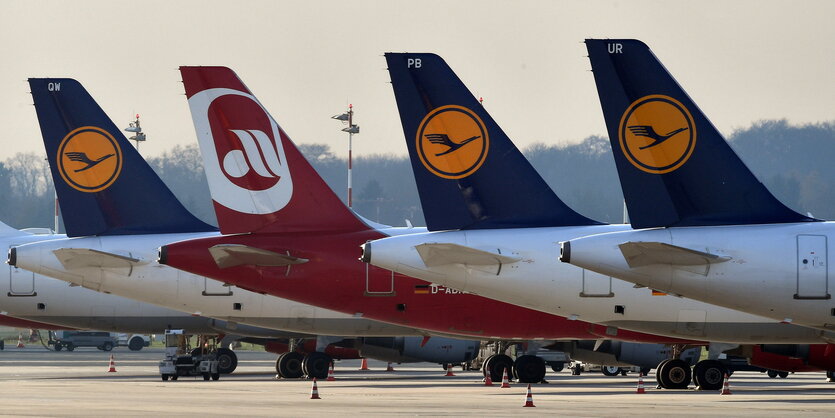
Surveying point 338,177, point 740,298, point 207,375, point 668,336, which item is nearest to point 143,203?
point 207,375

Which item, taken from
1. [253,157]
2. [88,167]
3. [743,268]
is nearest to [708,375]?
[743,268]

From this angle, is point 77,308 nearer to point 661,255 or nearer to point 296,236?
point 296,236

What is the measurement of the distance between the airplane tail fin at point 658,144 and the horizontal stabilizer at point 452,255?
4.19 m

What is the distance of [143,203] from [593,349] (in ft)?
43.2

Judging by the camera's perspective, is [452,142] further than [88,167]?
No

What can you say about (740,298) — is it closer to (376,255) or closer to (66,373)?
(376,255)

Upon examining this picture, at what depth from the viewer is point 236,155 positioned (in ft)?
114

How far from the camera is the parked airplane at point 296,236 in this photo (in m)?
34.2

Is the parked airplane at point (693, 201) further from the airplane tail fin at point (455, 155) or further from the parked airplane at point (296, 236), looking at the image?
the parked airplane at point (296, 236)

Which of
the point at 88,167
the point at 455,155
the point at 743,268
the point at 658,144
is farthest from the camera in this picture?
the point at 88,167

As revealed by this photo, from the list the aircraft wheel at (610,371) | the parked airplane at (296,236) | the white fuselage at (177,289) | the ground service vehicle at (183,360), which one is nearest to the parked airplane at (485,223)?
the parked airplane at (296,236)

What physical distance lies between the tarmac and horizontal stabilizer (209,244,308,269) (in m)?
2.96

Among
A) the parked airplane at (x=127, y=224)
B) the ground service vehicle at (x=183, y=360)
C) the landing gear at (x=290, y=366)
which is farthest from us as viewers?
the landing gear at (x=290, y=366)

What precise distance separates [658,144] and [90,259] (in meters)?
16.0
